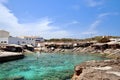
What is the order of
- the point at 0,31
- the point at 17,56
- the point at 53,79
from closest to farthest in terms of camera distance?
the point at 53,79 < the point at 17,56 < the point at 0,31

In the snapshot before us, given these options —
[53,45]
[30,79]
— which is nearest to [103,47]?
[53,45]

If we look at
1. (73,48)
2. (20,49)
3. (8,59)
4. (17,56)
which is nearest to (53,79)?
(8,59)

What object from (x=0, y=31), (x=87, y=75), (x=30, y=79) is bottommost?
(x=30, y=79)

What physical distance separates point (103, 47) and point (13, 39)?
139ft

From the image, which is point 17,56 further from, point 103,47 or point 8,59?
point 103,47

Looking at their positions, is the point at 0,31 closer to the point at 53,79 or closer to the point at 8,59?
the point at 8,59

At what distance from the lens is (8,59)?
149ft

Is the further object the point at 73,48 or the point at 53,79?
the point at 73,48

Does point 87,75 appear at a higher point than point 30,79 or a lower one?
higher

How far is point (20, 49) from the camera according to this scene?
70.5 metres

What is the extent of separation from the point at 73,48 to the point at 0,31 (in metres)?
38.5

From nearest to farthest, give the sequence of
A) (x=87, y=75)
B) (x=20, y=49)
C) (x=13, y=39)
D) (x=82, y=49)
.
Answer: (x=87, y=75) < (x=20, y=49) < (x=82, y=49) < (x=13, y=39)

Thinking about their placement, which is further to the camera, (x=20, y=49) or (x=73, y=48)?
(x=73, y=48)

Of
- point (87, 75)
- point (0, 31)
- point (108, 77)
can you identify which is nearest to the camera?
point (108, 77)
